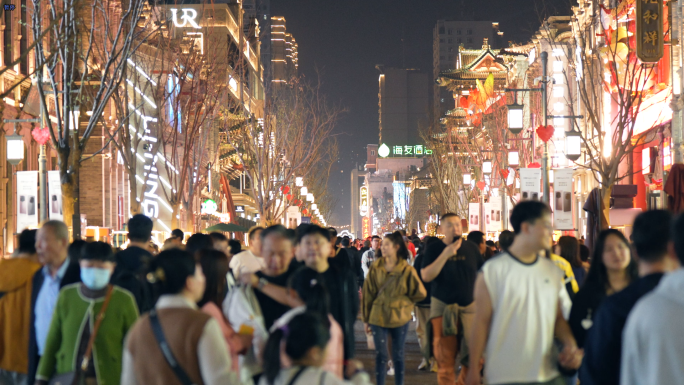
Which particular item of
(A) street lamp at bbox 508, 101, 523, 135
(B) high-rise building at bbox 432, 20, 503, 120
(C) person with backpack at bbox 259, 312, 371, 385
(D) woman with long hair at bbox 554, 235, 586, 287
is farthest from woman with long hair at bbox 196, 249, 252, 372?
(B) high-rise building at bbox 432, 20, 503, 120

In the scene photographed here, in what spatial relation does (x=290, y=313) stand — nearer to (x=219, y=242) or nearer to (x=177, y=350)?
(x=177, y=350)

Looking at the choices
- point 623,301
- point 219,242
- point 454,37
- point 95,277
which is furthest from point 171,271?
point 454,37

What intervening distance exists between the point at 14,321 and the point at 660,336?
5.22 meters

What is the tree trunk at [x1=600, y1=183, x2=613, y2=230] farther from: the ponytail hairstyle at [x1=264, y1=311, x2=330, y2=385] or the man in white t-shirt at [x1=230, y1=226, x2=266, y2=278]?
the ponytail hairstyle at [x1=264, y1=311, x2=330, y2=385]

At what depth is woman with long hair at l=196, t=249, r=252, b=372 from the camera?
16.5 ft

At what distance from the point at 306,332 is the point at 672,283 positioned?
1.57 meters

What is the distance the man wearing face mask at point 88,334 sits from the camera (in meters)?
5.47

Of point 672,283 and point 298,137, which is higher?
point 298,137

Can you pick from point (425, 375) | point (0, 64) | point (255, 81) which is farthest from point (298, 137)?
point (255, 81)

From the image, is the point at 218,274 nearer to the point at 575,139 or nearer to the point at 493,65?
the point at 575,139

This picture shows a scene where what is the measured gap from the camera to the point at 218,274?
530 centimetres

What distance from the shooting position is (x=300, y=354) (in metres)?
3.74

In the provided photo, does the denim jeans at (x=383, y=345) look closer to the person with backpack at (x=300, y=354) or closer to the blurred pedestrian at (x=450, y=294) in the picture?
the blurred pedestrian at (x=450, y=294)

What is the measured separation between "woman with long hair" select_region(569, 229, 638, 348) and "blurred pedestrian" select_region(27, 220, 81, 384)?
373 centimetres
